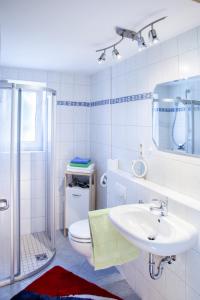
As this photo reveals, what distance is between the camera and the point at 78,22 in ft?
5.56

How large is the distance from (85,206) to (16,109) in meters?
1.53

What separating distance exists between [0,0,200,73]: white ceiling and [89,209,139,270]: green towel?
1392 mm

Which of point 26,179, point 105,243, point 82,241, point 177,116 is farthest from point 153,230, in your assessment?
point 26,179

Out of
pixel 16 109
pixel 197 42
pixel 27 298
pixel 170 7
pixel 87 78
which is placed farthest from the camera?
pixel 87 78

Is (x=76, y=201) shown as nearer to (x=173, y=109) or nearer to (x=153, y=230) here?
(x=153, y=230)

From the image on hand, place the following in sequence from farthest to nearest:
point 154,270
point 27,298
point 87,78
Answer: point 87,78 → point 27,298 → point 154,270

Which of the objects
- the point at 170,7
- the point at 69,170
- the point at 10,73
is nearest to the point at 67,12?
the point at 170,7

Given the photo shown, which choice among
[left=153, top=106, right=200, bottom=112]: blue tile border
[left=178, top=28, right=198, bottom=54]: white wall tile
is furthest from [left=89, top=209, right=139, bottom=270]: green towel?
[left=178, top=28, right=198, bottom=54]: white wall tile

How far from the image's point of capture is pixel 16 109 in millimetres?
2225

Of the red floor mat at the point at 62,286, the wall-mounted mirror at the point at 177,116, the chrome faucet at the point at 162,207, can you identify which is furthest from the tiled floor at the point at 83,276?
the wall-mounted mirror at the point at 177,116

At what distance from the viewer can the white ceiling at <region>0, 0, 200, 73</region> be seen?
145 cm

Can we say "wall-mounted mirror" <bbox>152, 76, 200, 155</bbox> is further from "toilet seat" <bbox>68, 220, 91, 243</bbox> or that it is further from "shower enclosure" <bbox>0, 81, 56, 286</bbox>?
"shower enclosure" <bbox>0, 81, 56, 286</bbox>

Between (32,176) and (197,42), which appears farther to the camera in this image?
(32,176)

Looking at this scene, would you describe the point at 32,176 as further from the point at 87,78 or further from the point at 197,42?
the point at 197,42
